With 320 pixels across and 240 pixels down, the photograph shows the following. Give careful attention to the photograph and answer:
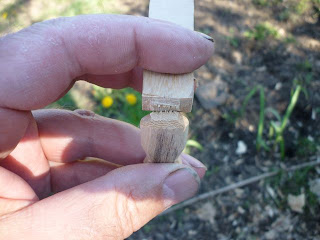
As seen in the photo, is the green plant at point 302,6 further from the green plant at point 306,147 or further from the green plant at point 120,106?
the green plant at point 120,106

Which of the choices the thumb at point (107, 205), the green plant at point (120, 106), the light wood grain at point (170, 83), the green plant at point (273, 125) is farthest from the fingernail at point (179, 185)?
the green plant at point (120, 106)

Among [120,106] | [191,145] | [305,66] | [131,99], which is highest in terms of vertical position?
[305,66]

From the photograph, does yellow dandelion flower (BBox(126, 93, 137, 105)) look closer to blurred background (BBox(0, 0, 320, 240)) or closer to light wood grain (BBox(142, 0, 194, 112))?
blurred background (BBox(0, 0, 320, 240))

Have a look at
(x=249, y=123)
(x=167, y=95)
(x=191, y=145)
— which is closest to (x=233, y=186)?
(x=191, y=145)

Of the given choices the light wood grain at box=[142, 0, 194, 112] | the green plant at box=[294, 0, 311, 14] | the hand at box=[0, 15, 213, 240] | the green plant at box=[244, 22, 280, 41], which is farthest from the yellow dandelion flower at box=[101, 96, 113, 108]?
the green plant at box=[294, 0, 311, 14]

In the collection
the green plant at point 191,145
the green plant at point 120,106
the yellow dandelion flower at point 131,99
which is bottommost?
the green plant at point 191,145

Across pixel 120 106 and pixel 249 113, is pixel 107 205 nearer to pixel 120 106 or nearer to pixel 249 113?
pixel 120 106
